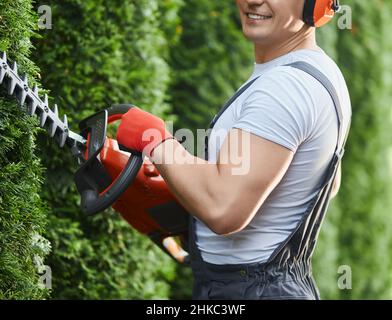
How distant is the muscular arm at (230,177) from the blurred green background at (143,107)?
1.79ft

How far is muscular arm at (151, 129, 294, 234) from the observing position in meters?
2.71

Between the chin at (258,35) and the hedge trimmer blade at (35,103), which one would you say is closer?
the hedge trimmer blade at (35,103)

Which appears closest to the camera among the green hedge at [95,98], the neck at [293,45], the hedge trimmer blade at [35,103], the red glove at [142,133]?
the hedge trimmer blade at [35,103]

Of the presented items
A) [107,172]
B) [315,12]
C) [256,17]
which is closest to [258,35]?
[256,17]

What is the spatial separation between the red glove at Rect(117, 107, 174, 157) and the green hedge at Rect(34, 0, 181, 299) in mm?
713

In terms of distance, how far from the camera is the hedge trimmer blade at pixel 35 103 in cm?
271

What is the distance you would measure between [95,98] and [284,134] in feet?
4.80

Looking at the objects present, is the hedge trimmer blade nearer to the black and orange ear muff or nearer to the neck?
the neck

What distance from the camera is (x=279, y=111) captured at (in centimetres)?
274

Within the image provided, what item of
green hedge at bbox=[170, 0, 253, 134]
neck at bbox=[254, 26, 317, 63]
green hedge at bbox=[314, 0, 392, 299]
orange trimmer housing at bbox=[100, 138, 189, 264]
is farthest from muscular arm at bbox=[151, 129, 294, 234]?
green hedge at bbox=[314, 0, 392, 299]

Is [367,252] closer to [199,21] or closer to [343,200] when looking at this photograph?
[343,200]

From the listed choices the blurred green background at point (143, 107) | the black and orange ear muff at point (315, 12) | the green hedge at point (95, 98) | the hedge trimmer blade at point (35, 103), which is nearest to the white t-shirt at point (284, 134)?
the black and orange ear muff at point (315, 12)

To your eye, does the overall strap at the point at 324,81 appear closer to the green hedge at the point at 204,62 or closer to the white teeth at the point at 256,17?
the white teeth at the point at 256,17

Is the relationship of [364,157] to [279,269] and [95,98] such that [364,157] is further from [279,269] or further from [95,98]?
[279,269]
